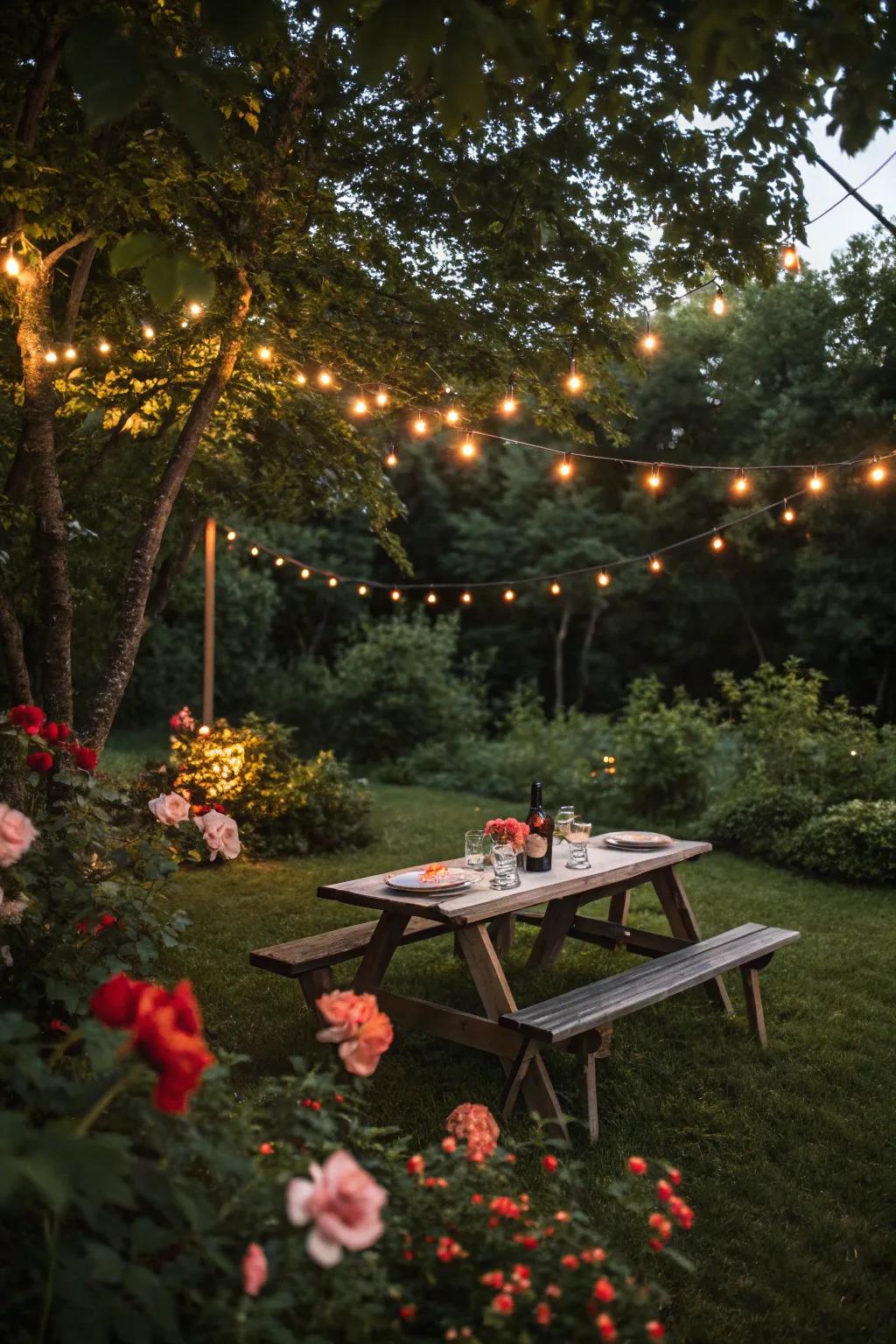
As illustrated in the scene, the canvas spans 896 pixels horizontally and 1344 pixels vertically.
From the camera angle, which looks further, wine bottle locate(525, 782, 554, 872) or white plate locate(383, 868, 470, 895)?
wine bottle locate(525, 782, 554, 872)

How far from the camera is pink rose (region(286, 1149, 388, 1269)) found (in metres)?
1.17

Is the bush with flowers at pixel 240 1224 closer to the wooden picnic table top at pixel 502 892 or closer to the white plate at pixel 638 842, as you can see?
the wooden picnic table top at pixel 502 892

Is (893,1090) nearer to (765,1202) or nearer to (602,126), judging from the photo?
(765,1202)

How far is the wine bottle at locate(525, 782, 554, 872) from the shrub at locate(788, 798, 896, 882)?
387cm

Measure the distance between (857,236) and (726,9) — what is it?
14717mm

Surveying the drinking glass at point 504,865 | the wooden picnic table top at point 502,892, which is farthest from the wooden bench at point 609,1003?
the drinking glass at point 504,865

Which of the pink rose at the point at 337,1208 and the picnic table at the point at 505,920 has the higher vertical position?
the pink rose at the point at 337,1208

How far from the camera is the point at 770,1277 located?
8.46 ft

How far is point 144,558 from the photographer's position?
189 inches

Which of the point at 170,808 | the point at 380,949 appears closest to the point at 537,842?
the point at 380,949

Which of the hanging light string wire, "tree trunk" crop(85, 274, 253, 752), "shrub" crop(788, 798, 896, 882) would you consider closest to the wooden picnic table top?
"tree trunk" crop(85, 274, 253, 752)

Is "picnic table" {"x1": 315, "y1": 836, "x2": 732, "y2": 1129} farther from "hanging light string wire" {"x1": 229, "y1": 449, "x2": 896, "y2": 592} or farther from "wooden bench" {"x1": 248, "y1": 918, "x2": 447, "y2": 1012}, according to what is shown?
"hanging light string wire" {"x1": 229, "y1": 449, "x2": 896, "y2": 592}

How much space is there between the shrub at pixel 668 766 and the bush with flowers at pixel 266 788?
255cm

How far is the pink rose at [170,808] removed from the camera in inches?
114
